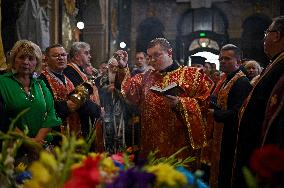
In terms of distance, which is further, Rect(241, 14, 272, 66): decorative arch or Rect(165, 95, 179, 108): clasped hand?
Rect(241, 14, 272, 66): decorative arch

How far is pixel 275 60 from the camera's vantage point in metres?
3.04

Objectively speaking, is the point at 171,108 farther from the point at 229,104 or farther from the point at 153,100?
the point at 229,104

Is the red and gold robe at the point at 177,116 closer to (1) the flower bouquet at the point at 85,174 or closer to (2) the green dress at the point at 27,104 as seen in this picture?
(2) the green dress at the point at 27,104

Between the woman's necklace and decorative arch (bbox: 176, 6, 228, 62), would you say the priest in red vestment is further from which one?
decorative arch (bbox: 176, 6, 228, 62)

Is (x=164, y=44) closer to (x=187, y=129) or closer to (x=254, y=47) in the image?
(x=187, y=129)

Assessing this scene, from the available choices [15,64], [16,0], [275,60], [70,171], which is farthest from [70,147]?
[16,0]

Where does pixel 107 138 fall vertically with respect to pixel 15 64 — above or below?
below

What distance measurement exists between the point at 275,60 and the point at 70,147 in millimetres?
2153

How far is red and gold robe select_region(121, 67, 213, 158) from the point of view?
462cm

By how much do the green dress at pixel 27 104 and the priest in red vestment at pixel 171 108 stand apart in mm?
1457

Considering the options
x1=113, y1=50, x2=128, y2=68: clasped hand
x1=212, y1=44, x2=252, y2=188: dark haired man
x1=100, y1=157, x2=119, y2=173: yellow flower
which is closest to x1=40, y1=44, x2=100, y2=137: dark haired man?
x1=113, y1=50, x2=128, y2=68: clasped hand

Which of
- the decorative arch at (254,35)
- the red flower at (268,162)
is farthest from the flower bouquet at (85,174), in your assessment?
the decorative arch at (254,35)

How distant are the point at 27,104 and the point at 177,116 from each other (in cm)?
183

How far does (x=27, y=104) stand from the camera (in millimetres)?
3354
